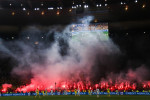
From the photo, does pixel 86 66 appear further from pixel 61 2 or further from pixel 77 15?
pixel 61 2

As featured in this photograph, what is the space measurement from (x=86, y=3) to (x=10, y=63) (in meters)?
16.6

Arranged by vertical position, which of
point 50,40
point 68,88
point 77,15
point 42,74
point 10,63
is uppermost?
point 77,15

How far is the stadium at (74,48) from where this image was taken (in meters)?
27.0

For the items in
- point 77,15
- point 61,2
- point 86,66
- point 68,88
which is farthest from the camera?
point 86,66

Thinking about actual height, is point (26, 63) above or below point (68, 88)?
above

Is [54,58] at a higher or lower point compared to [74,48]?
lower

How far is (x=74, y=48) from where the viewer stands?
32125mm

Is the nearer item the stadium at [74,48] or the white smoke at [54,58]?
the stadium at [74,48]

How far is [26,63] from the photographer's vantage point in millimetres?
34406

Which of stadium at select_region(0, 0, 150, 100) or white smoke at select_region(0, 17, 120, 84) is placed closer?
stadium at select_region(0, 0, 150, 100)

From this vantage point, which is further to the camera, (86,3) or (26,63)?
(26,63)

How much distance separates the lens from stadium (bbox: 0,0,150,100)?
27016 millimetres

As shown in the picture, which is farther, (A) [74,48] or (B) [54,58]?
(B) [54,58]

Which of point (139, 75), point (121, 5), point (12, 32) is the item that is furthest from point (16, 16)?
point (139, 75)
